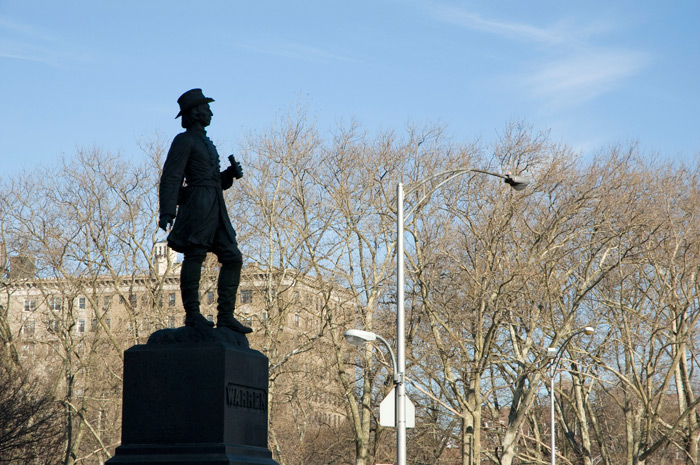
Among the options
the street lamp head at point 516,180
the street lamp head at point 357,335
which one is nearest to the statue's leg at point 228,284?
the street lamp head at point 357,335

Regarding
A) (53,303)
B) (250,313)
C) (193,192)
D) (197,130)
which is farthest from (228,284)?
(53,303)

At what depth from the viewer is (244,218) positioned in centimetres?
3325

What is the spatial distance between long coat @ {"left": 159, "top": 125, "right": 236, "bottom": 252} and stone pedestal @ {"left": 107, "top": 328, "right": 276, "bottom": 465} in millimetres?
973

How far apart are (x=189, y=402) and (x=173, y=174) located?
2.26 m

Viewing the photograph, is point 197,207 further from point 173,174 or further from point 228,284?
point 228,284

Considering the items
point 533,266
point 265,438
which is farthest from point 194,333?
point 533,266

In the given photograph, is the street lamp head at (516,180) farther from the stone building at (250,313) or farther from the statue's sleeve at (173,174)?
the stone building at (250,313)

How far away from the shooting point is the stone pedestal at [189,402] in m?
9.66

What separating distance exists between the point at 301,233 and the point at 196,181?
21.6m

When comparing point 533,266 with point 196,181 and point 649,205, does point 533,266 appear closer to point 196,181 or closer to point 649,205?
point 649,205

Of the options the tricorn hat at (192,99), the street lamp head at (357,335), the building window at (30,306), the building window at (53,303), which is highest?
the building window at (30,306)

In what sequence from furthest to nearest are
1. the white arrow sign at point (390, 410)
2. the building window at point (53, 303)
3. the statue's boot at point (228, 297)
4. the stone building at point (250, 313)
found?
the building window at point (53, 303) < the stone building at point (250, 313) < the white arrow sign at point (390, 410) < the statue's boot at point (228, 297)

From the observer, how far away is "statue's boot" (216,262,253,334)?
1052 centimetres

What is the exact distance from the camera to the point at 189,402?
32.1 ft
